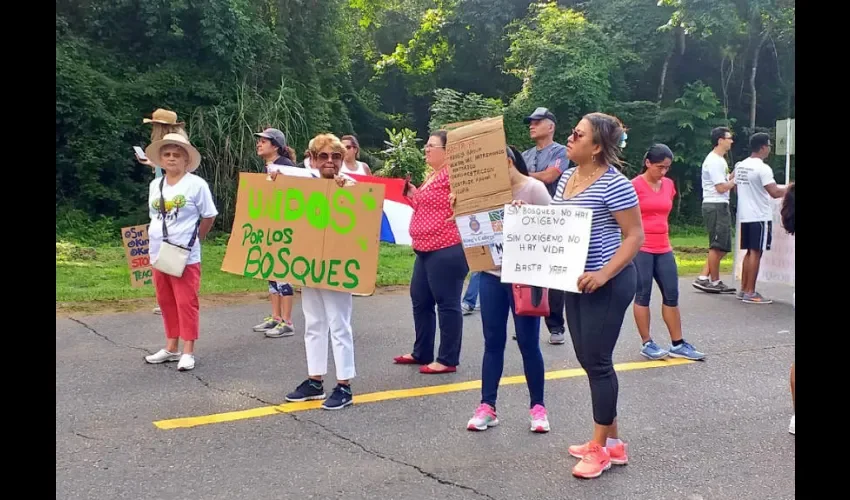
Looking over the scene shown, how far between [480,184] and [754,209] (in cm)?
593

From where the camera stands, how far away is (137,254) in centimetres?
780

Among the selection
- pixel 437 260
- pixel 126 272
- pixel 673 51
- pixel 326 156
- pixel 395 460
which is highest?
pixel 673 51

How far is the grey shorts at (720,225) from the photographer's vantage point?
33.3 feet

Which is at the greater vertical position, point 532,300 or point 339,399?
point 532,300

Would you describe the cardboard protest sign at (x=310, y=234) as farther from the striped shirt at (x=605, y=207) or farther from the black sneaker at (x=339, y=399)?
the striped shirt at (x=605, y=207)

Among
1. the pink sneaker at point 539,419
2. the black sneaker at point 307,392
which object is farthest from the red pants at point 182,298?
the pink sneaker at point 539,419

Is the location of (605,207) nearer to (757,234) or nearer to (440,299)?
(440,299)

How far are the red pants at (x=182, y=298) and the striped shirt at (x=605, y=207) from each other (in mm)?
3376

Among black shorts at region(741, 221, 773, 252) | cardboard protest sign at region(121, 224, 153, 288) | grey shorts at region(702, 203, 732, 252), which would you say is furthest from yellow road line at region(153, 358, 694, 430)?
grey shorts at region(702, 203, 732, 252)

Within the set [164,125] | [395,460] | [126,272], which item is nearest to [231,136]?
[126,272]

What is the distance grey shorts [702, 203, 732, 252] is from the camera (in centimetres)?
1016

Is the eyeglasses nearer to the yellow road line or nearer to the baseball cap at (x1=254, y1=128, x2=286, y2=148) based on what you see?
the yellow road line

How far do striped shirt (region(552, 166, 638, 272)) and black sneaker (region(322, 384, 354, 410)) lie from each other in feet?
6.73
